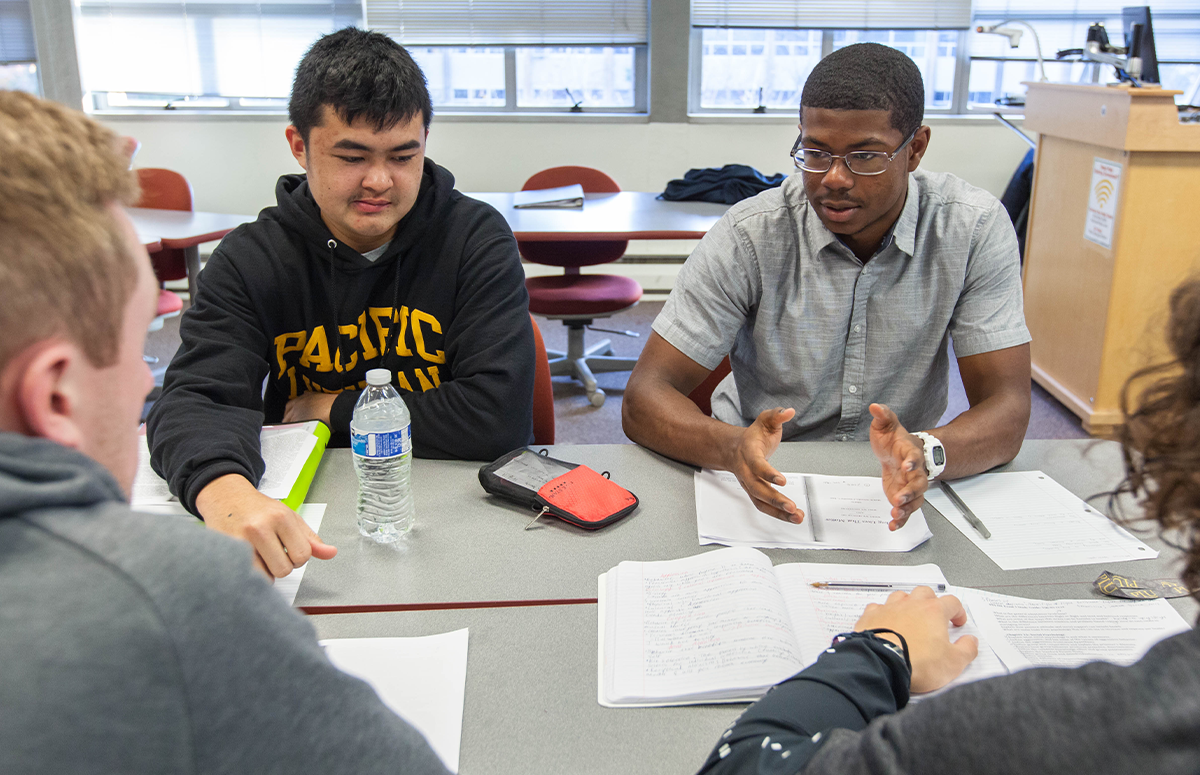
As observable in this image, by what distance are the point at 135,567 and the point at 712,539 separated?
33.8 inches

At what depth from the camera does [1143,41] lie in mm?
3373

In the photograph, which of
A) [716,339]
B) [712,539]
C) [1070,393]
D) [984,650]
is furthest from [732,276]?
[1070,393]

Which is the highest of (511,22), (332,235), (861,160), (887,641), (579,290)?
(511,22)

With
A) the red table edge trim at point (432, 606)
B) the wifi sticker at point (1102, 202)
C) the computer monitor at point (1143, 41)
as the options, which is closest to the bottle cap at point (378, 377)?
the red table edge trim at point (432, 606)

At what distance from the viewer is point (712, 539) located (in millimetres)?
1228

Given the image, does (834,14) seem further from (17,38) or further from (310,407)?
(17,38)

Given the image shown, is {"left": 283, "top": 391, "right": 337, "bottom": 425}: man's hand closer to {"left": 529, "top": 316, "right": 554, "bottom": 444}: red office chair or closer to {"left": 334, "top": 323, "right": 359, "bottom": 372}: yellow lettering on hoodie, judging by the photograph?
{"left": 334, "top": 323, "right": 359, "bottom": 372}: yellow lettering on hoodie

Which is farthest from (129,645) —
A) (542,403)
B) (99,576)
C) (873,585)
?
(542,403)

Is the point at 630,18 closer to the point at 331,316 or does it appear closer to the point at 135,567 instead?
the point at 331,316

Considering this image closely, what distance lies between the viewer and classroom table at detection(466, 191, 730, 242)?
311cm

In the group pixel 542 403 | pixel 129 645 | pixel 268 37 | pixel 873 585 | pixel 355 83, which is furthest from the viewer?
pixel 268 37

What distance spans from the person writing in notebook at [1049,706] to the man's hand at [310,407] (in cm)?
103

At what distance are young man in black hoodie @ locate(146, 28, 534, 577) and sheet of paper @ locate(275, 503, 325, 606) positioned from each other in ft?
0.45

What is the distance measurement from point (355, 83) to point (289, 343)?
48cm
